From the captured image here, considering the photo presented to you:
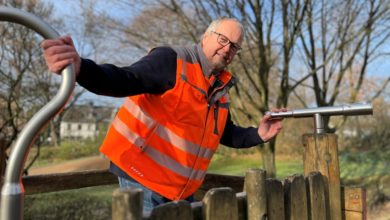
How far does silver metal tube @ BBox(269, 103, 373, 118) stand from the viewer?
206 centimetres

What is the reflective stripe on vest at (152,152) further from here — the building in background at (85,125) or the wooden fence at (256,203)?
the building in background at (85,125)

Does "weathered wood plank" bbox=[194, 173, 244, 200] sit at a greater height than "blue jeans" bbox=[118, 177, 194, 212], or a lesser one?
lesser

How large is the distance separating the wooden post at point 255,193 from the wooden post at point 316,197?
0.44 metres

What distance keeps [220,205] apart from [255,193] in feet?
0.91

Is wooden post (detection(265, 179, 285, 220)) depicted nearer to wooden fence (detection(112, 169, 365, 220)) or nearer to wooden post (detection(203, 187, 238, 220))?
wooden fence (detection(112, 169, 365, 220))

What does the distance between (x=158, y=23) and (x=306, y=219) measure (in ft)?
19.8

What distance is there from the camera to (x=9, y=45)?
9.95 metres

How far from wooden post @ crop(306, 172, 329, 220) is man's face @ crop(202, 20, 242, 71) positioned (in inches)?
29.0

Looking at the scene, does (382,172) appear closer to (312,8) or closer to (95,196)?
(312,8)

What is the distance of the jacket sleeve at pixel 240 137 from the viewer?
2382mm

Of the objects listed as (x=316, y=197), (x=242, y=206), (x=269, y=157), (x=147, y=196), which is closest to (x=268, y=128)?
(x=316, y=197)

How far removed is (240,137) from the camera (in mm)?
2418

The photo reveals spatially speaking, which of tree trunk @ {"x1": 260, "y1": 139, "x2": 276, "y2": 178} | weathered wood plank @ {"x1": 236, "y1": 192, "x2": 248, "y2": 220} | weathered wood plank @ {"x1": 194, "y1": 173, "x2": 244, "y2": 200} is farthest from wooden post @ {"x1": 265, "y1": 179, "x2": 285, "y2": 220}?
tree trunk @ {"x1": 260, "y1": 139, "x2": 276, "y2": 178}

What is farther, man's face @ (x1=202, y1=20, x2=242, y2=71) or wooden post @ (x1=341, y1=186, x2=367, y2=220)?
wooden post @ (x1=341, y1=186, x2=367, y2=220)
